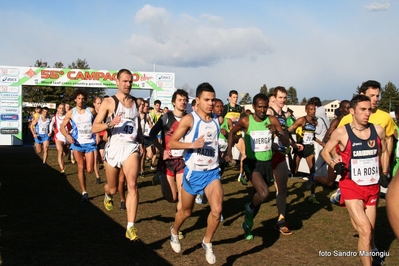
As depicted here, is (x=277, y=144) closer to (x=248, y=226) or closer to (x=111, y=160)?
(x=248, y=226)

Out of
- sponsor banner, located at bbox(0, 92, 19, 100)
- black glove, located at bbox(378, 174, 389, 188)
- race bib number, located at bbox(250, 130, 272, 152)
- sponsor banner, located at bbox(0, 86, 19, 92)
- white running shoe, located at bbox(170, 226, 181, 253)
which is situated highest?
sponsor banner, located at bbox(0, 86, 19, 92)

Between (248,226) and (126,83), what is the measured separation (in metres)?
2.73

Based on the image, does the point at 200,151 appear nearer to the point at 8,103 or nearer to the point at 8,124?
the point at 8,103

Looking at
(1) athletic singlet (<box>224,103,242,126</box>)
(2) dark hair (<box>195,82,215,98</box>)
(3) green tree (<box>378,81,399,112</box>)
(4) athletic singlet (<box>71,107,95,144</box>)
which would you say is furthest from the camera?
(3) green tree (<box>378,81,399,112</box>)

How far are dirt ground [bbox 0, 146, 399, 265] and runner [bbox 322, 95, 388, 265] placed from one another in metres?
0.97

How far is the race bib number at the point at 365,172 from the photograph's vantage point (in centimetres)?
555

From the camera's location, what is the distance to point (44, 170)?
1648 centimetres

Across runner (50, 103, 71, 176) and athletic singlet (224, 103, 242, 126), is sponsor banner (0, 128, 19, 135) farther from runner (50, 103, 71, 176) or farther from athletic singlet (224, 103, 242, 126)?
athletic singlet (224, 103, 242, 126)

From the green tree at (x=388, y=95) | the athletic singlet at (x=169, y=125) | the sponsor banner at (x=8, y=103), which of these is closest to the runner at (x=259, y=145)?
the athletic singlet at (x=169, y=125)

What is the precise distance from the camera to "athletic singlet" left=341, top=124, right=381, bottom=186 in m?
5.57

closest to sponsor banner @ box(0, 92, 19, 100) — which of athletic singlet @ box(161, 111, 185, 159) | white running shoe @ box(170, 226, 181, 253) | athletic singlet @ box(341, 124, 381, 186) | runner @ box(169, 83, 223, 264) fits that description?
athletic singlet @ box(161, 111, 185, 159)

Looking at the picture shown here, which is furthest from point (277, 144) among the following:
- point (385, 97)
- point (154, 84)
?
point (385, 97)

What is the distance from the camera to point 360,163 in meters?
5.61

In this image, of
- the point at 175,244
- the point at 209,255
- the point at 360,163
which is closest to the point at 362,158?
the point at 360,163
